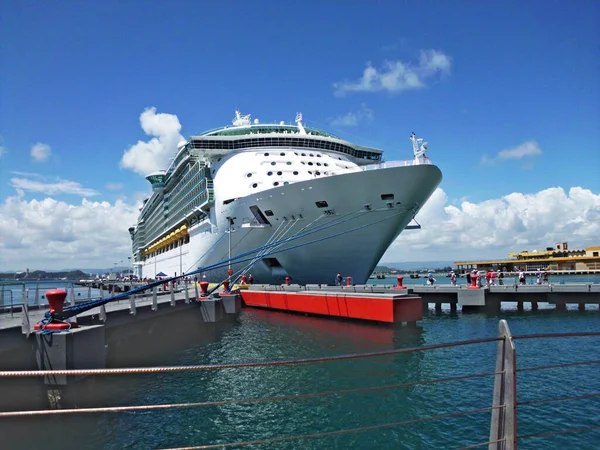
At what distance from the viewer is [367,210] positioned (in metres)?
25.8

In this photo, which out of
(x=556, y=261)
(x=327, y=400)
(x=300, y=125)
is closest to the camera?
(x=327, y=400)

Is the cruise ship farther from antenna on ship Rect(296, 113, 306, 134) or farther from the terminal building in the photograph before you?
the terminal building

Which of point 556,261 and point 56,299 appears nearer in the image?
point 56,299

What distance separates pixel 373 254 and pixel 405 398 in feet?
58.2

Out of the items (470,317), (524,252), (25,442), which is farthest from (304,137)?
(524,252)

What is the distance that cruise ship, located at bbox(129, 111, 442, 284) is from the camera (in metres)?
25.3

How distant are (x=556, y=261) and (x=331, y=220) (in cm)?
7999

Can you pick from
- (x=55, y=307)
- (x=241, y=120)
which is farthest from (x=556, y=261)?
(x=55, y=307)

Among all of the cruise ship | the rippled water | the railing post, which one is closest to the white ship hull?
the cruise ship

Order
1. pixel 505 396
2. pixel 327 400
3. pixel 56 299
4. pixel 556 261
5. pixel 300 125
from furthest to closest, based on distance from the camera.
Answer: pixel 556 261 → pixel 300 125 → pixel 327 400 → pixel 56 299 → pixel 505 396

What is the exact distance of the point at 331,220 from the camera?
26.5 meters

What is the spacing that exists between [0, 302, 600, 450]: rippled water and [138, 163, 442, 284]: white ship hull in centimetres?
940

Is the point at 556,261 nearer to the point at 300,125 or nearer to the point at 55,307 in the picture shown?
the point at 300,125

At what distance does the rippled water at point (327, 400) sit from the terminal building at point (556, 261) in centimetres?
7732
